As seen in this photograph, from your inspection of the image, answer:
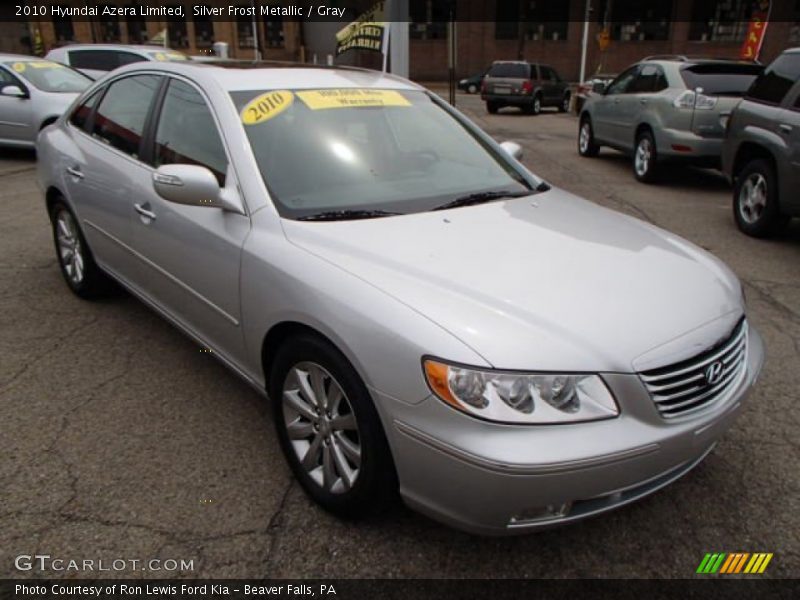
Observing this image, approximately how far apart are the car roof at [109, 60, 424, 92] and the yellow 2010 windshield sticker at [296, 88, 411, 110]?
56 mm

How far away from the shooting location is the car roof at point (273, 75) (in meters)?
3.01

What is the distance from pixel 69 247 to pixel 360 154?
2.62m

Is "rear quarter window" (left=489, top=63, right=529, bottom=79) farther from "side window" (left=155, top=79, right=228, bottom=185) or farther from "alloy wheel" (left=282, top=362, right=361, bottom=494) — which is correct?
"alloy wheel" (left=282, top=362, right=361, bottom=494)

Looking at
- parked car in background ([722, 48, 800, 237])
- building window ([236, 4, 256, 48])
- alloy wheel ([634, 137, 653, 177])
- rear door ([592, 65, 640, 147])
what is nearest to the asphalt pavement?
parked car in background ([722, 48, 800, 237])

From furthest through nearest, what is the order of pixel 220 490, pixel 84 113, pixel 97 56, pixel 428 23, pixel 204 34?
pixel 204 34
pixel 428 23
pixel 97 56
pixel 84 113
pixel 220 490

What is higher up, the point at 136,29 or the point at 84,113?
the point at 136,29

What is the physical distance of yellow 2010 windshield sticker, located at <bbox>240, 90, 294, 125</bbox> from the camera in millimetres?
2801

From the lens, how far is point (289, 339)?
235cm

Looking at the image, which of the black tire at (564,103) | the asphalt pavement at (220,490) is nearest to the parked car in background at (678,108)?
the asphalt pavement at (220,490)

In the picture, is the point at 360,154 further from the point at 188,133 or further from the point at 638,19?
the point at 638,19

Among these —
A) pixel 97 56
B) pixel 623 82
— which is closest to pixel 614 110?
pixel 623 82

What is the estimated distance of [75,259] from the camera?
4.34 meters

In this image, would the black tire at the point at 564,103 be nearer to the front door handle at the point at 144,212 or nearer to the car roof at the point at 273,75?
the car roof at the point at 273,75

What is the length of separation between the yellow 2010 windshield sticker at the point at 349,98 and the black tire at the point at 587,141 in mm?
8574
